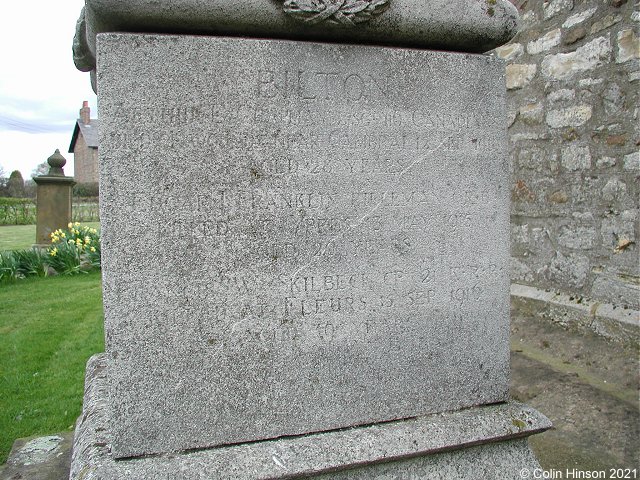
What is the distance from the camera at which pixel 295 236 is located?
190 cm

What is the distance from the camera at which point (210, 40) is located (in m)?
1.80

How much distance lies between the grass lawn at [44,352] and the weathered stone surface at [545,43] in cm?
477

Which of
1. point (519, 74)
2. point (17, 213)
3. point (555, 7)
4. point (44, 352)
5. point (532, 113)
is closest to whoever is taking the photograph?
point (555, 7)

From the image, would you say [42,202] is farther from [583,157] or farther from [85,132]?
[85,132]

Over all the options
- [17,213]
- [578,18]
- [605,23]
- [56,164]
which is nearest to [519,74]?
[578,18]

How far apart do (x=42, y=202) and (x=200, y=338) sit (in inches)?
422

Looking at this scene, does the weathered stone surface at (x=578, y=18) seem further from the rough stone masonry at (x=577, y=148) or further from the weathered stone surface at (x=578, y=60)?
the weathered stone surface at (x=578, y=60)

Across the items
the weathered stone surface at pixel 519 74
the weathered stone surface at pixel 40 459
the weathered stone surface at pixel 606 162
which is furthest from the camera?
the weathered stone surface at pixel 519 74

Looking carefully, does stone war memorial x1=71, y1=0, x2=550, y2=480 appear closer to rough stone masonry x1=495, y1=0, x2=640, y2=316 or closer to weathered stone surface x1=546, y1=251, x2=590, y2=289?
rough stone masonry x1=495, y1=0, x2=640, y2=316

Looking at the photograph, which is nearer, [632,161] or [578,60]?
[632,161]

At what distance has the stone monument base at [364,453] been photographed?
175cm

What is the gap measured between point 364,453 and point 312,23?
1524 mm

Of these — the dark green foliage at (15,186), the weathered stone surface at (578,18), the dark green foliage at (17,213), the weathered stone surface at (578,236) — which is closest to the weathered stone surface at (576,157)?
the weathered stone surface at (578,236)

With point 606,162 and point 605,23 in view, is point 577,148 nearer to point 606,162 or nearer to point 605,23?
point 606,162
